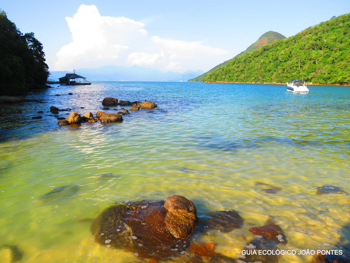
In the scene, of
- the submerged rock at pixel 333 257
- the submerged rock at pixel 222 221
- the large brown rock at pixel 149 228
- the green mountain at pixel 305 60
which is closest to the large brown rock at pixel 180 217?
the large brown rock at pixel 149 228

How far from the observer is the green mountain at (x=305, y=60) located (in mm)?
97669

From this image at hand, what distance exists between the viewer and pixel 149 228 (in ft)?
13.9

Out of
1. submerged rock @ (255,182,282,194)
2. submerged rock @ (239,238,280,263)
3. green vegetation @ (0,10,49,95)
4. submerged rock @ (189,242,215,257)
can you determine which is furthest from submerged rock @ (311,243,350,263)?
green vegetation @ (0,10,49,95)

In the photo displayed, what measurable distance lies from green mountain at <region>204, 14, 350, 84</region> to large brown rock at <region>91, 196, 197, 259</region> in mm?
107852

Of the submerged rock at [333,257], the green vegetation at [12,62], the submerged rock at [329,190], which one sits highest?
the green vegetation at [12,62]

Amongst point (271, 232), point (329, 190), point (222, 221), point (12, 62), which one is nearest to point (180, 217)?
point (222, 221)

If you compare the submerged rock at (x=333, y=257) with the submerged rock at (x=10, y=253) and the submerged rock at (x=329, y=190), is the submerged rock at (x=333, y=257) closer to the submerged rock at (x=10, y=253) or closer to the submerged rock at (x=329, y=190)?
the submerged rock at (x=329, y=190)

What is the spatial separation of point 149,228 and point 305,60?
146 m

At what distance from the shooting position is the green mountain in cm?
9767

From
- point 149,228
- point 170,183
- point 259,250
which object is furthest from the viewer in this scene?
point 170,183

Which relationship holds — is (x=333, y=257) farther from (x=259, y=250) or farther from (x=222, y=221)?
(x=222, y=221)

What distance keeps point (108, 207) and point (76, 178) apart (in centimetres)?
247

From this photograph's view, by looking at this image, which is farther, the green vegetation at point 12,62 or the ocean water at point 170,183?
the green vegetation at point 12,62

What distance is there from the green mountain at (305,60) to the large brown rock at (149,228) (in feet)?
354
